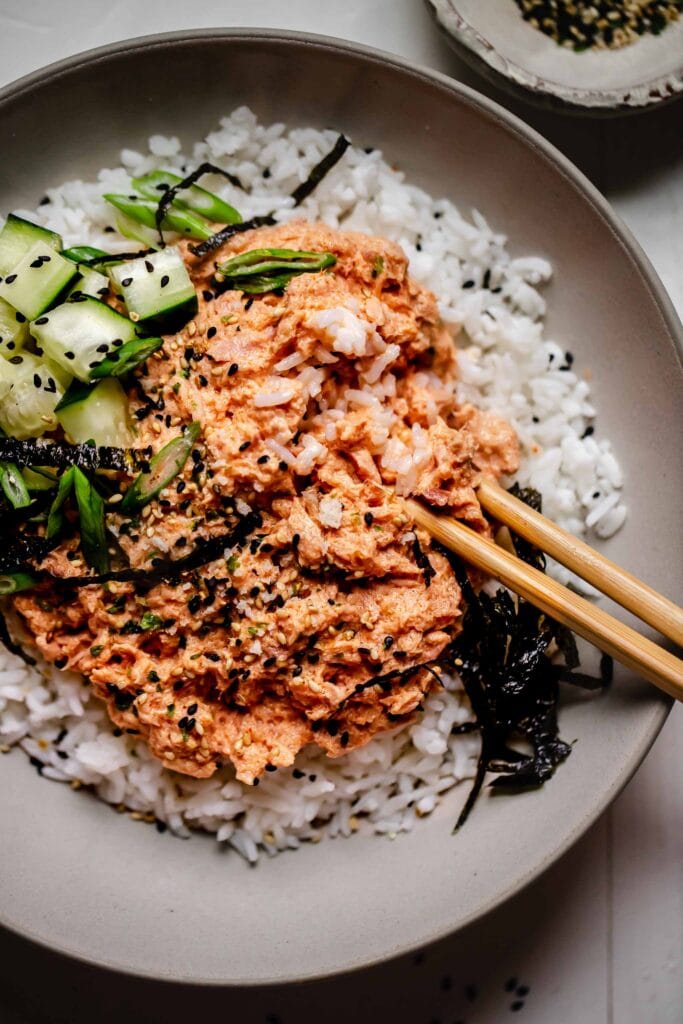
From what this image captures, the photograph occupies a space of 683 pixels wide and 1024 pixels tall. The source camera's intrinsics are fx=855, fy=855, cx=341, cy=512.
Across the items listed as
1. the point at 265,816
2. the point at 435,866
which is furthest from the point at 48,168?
the point at 435,866

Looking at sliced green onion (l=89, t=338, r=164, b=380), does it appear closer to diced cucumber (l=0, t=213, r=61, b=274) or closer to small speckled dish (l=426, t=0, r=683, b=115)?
diced cucumber (l=0, t=213, r=61, b=274)

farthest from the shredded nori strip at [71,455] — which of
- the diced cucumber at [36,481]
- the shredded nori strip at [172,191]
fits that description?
the shredded nori strip at [172,191]

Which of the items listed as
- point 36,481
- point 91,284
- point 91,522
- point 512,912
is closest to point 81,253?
point 91,284

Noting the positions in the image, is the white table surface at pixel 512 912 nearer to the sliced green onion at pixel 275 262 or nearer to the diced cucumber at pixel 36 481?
the sliced green onion at pixel 275 262

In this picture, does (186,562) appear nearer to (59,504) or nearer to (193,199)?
(59,504)

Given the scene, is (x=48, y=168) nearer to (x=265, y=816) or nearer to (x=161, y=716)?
(x=161, y=716)
